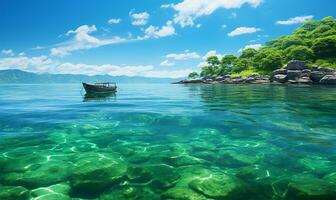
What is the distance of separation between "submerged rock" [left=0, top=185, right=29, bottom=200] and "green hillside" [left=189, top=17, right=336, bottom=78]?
299 feet

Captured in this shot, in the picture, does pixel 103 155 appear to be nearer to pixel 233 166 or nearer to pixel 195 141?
pixel 195 141

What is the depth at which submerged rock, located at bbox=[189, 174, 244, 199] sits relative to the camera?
7143 mm

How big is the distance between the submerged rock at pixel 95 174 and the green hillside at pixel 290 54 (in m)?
88.0

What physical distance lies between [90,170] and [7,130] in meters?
9.98

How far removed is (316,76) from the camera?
210 ft

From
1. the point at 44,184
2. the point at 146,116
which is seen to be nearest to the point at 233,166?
the point at 44,184

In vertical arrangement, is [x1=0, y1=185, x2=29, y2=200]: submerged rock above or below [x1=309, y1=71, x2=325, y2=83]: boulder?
below

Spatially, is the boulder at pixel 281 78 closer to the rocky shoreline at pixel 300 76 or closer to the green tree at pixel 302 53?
the rocky shoreline at pixel 300 76

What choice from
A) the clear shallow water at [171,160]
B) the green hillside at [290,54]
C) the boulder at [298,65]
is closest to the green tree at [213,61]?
the green hillside at [290,54]

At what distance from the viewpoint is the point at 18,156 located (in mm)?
10492

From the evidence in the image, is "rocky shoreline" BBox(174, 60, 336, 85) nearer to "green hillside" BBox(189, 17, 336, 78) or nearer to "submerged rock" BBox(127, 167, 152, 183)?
"green hillside" BBox(189, 17, 336, 78)

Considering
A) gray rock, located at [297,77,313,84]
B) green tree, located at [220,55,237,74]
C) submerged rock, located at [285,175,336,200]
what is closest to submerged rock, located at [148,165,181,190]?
submerged rock, located at [285,175,336,200]

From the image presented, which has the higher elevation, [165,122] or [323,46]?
[323,46]

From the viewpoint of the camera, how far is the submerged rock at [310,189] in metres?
6.94
